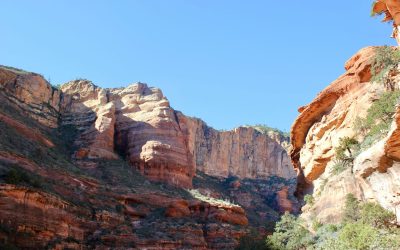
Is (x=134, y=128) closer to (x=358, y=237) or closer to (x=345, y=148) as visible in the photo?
(x=345, y=148)

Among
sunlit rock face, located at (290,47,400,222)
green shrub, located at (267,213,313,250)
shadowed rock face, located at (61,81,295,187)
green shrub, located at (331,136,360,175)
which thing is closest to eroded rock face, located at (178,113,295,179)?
shadowed rock face, located at (61,81,295,187)

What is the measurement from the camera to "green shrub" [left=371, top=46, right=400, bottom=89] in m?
31.3

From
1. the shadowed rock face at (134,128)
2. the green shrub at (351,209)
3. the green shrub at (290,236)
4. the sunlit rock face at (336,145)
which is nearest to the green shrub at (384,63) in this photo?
the sunlit rock face at (336,145)

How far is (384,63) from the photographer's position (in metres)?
32.5

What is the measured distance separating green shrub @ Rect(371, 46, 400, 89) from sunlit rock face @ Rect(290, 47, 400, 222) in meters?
0.54

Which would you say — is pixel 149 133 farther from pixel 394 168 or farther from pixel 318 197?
pixel 394 168

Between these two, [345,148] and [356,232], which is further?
[345,148]

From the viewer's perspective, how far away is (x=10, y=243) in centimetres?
3231

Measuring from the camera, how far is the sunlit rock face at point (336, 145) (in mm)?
25688

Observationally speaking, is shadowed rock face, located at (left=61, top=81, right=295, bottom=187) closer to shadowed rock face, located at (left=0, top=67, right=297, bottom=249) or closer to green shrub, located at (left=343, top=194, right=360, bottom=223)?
shadowed rock face, located at (left=0, top=67, right=297, bottom=249)

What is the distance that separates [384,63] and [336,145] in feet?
22.5

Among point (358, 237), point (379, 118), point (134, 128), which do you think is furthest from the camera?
point (134, 128)

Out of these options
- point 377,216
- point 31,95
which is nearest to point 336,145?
point 377,216

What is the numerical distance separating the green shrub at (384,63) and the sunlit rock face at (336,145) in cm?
54
